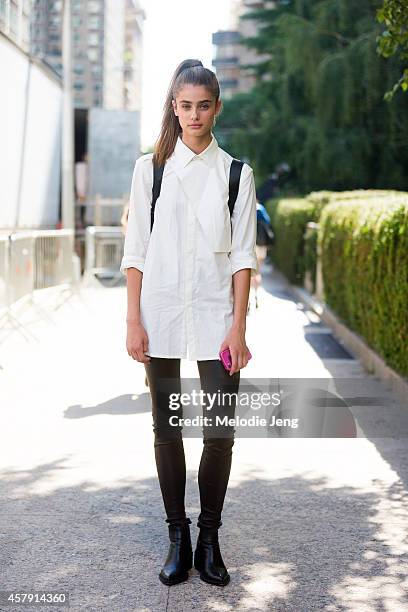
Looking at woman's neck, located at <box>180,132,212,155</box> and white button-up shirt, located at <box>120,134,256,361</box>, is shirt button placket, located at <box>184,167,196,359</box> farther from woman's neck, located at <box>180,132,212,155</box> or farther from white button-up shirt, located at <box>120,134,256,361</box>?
woman's neck, located at <box>180,132,212,155</box>

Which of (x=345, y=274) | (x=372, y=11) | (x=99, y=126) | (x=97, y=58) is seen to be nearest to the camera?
(x=345, y=274)

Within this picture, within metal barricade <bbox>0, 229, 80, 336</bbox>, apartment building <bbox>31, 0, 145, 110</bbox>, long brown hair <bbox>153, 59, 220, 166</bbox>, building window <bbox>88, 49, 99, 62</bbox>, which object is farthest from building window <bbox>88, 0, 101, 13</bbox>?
long brown hair <bbox>153, 59, 220, 166</bbox>

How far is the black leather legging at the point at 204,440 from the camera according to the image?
4094mm

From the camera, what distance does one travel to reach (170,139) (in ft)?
13.7

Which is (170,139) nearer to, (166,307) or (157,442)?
(166,307)

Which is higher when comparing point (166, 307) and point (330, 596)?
point (166, 307)

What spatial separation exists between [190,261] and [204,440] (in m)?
0.73

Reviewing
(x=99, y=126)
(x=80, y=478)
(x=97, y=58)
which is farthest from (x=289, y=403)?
(x=97, y=58)

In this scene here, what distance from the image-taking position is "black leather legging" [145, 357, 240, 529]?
4094 millimetres

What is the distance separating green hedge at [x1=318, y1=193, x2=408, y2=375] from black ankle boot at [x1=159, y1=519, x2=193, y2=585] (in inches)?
182

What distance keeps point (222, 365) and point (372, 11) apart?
21.8m

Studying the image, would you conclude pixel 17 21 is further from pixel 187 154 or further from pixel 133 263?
pixel 133 263

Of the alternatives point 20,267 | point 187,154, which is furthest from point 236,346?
point 20,267

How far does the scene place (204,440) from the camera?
4219mm
